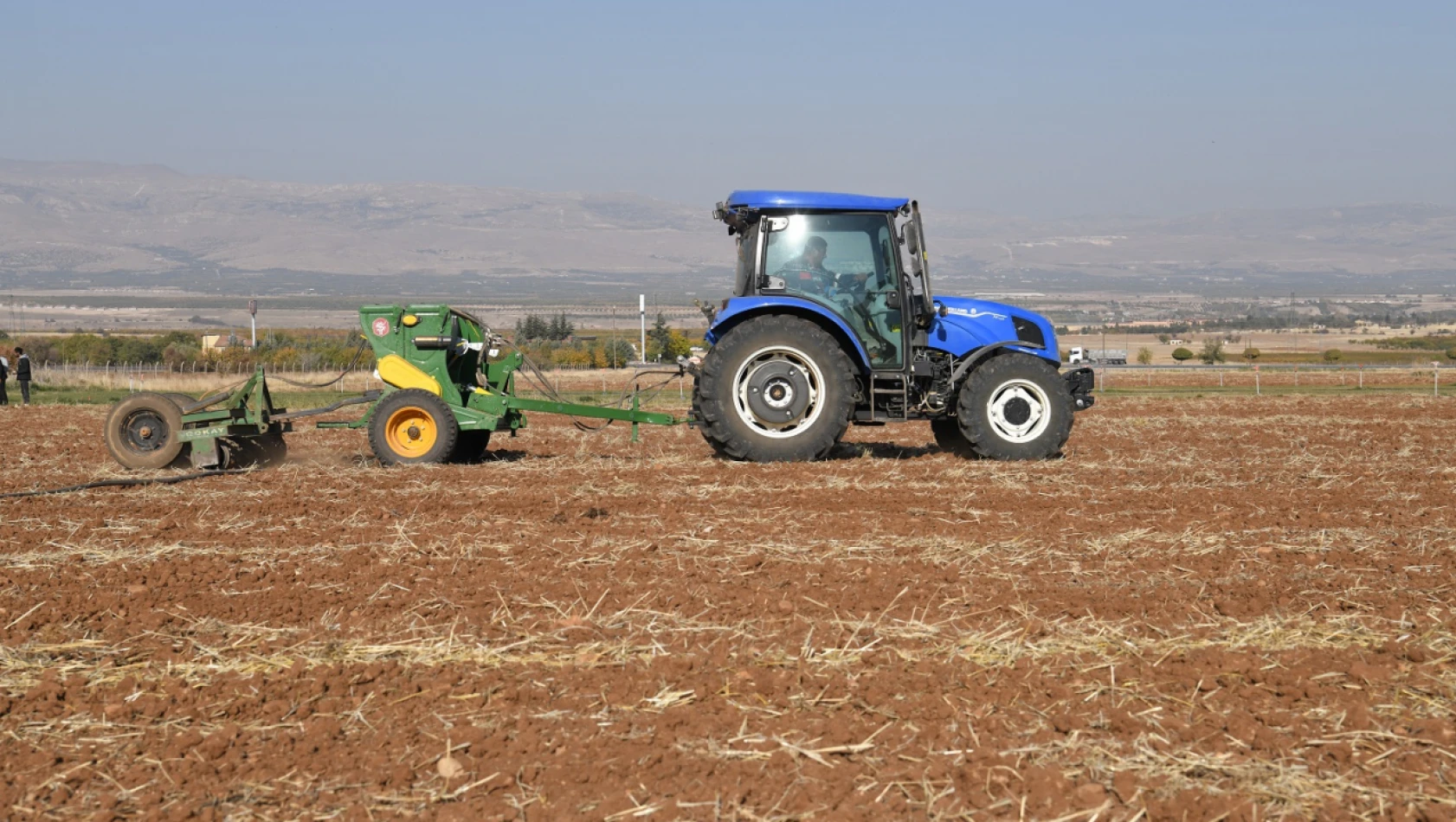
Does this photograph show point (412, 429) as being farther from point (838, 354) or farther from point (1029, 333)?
point (1029, 333)

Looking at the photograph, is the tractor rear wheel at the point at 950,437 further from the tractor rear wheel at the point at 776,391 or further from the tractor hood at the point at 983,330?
the tractor rear wheel at the point at 776,391

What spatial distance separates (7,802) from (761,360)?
8130 millimetres

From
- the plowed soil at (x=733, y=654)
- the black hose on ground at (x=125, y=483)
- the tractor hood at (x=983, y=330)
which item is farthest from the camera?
the tractor hood at (x=983, y=330)

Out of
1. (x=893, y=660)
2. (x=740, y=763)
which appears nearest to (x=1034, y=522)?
(x=893, y=660)

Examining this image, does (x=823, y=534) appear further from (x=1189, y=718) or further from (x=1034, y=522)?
(x=1189, y=718)

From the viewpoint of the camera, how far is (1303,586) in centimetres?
687

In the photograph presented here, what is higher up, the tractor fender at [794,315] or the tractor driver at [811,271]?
the tractor driver at [811,271]

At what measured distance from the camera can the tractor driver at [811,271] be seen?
12008 millimetres

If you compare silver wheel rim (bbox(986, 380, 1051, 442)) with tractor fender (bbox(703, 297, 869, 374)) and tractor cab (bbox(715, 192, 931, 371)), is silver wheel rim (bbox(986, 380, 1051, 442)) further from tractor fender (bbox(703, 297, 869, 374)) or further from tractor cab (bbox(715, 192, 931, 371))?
tractor fender (bbox(703, 297, 869, 374))

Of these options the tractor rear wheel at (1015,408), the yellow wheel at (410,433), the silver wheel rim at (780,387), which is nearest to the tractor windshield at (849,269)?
the silver wheel rim at (780,387)

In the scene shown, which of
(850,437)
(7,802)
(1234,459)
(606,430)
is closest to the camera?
(7,802)

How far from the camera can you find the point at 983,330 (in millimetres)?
12461

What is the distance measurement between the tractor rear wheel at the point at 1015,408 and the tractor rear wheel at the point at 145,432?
6596 mm

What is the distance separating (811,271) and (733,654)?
21.9 feet
